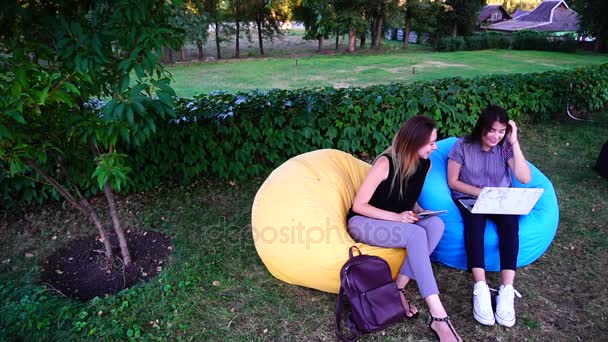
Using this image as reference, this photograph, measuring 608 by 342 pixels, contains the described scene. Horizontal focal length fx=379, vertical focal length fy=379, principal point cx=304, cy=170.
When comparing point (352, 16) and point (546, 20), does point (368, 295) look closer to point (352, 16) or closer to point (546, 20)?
point (352, 16)

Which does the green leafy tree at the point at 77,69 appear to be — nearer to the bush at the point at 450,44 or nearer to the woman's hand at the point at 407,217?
the woman's hand at the point at 407,217

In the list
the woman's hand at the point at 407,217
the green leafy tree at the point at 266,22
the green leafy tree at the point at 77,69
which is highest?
the green leafy tree at the point at 266,22

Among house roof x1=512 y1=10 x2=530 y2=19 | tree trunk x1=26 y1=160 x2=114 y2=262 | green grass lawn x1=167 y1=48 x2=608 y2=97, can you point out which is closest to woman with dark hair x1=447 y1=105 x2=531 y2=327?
tree trunk x1=26 y1=160 x2=114 y2=262

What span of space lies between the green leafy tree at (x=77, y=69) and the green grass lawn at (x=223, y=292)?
1.02 meters

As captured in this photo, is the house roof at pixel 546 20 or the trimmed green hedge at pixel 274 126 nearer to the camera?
the trimmed green hedge at pixel 274 126

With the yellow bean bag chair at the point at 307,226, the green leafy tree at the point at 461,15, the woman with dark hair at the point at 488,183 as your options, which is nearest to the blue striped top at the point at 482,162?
the woman with dark hair at the point at 488,183

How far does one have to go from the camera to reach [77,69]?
2.15m

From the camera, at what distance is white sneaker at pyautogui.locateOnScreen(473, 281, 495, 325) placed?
271 centimetres

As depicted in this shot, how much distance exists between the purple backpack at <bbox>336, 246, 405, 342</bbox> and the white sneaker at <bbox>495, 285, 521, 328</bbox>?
0.75 meters

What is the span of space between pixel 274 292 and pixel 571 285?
2.44 m

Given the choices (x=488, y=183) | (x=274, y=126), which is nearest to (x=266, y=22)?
(x=274, y=126)

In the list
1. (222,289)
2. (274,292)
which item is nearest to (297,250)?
(274,292)

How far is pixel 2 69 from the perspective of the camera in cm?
218

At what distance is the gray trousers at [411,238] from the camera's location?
2.62 metres
